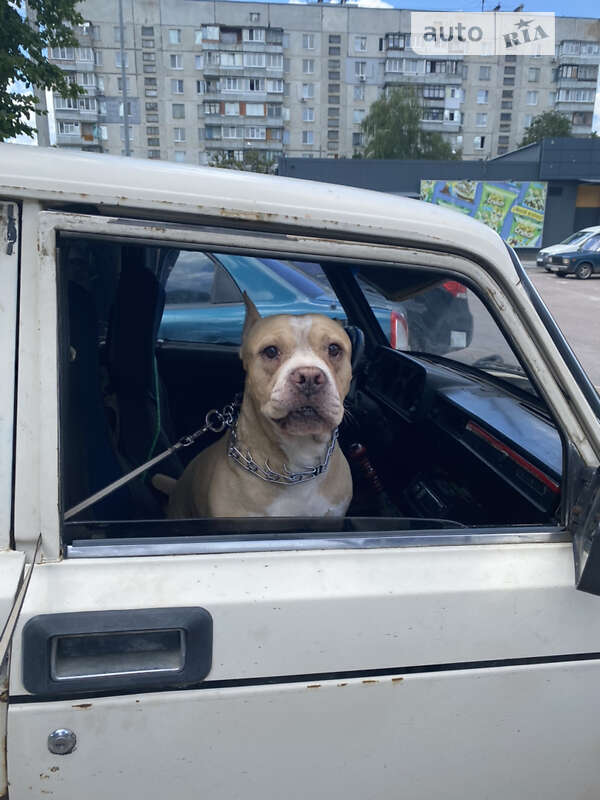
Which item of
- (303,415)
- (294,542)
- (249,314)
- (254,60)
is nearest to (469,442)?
(303,415)

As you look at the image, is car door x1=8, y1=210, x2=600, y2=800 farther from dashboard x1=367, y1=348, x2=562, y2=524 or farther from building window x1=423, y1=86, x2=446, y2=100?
building window x1=423, y1=86, x2=446, y2=100

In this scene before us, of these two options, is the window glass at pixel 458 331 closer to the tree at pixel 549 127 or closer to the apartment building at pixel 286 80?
the apartment building at pixel 286 80

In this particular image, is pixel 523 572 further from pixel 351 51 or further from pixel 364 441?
pixel 351 51

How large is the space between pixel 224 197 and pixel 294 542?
26.2 inches

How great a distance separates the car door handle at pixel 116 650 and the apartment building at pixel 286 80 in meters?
63.2

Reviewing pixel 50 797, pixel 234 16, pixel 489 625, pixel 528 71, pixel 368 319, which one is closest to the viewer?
pixel 50 797

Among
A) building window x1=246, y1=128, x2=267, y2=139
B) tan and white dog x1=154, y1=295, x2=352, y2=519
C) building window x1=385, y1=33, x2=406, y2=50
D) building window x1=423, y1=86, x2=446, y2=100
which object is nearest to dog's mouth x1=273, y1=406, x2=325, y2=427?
tan and white dog x1=154, y1=295, x2=352, y2=519

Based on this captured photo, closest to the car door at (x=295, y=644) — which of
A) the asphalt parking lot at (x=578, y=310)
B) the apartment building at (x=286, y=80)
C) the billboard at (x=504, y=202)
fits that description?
the asphalt parking lot at (x=578, y=310)

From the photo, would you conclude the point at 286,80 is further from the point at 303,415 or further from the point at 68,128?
the point at 303,415

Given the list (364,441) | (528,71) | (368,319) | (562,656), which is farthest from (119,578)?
(528,71)

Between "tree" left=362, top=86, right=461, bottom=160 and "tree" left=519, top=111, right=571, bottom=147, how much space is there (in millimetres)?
13965

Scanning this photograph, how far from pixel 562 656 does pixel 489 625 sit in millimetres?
170

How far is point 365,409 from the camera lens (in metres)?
2.97

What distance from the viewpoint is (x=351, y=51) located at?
63.4 metres
